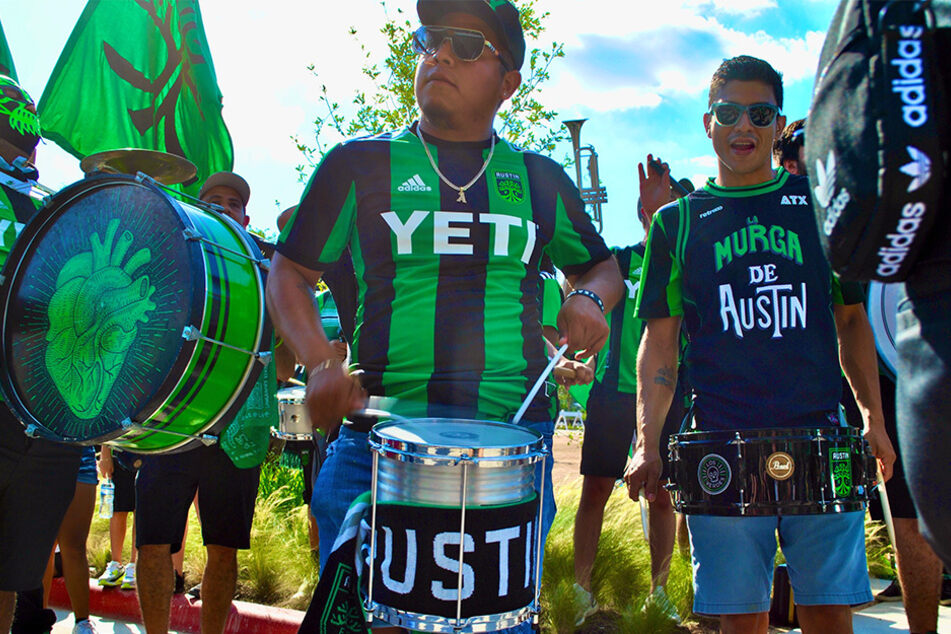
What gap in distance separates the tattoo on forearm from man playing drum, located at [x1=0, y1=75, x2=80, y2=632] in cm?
247

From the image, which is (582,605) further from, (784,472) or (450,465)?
(450,465)

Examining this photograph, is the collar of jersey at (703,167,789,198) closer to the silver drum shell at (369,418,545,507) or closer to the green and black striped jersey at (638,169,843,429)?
the green and black striped jersey at (638,169,843,429)

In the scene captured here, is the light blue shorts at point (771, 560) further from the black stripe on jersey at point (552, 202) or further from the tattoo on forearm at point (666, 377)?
the black stripe on jersey at point (552, 202)

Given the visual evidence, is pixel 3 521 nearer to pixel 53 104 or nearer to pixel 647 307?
pixel 647 307

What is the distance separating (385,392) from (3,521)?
208 centimetres

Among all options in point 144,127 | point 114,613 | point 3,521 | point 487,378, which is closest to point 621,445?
point 487,378

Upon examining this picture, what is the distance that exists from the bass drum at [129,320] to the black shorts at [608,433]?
2.27m

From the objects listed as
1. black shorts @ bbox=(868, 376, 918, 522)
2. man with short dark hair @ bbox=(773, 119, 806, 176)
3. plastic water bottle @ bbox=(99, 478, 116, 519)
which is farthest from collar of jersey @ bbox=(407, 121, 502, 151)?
plastic water bottle @ bbox=(99, 478, 116, 519)

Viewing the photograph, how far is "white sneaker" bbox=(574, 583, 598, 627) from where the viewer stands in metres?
4.33

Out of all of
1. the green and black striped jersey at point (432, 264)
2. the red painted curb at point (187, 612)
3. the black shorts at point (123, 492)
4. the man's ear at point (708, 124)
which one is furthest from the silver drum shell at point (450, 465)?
the black shorts at point (123, 492)

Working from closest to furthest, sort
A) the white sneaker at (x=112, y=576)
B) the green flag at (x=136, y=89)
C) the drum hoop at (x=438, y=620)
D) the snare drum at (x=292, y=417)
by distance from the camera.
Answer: the drum hoop at (x=438, y=620) → the white sneaker at (x=112, y=576) → the snare drum at (x=292, y=417) → the green flag at (x=136, y=89)

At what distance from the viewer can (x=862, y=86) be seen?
1.30 metres

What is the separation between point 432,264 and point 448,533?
812 millimetres

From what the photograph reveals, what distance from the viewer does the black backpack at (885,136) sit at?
126cm
